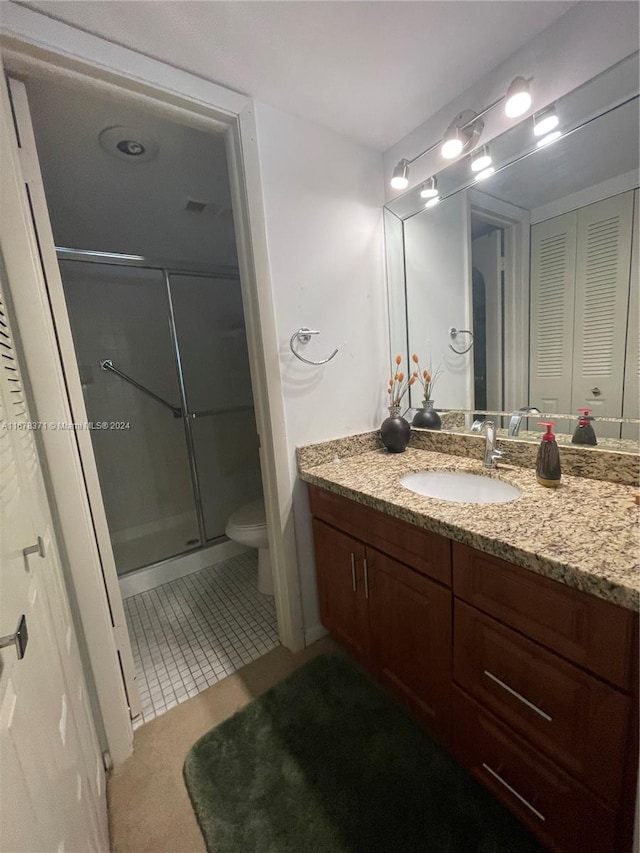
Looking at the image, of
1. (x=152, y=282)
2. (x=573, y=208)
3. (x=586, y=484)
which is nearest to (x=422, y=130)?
(x=573, y=208)

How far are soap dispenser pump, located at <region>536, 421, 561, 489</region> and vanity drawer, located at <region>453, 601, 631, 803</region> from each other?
1.51 ft

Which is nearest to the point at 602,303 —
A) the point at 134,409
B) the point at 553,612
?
the point at 553,612

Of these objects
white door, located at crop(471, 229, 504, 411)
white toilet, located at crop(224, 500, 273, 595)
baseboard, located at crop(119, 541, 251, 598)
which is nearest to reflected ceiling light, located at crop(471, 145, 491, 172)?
white door, located at crop(471, 229, 504, 411)

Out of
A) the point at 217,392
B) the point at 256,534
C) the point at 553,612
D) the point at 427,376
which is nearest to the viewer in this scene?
the point at 553,612

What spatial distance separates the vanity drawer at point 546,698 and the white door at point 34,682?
2.84 feet

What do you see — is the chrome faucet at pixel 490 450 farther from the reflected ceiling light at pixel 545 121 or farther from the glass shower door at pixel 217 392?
the glass shower door at pixel 217 392

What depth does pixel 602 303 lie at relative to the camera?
1021mm

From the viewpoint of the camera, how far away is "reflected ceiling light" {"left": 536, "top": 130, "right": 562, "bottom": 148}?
1.05 meters

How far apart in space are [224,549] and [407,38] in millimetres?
2562

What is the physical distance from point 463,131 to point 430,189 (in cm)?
23

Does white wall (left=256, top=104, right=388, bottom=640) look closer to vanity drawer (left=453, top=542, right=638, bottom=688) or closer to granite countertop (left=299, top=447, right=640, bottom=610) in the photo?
granite countertop (left=299, top=447, right=640, bottom=610)

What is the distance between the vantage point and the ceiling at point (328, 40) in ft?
2.89

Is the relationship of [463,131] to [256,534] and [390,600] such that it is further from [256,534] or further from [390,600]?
[256,534]

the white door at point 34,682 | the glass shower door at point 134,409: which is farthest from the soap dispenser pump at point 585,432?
the glass shower door at point 134,409
